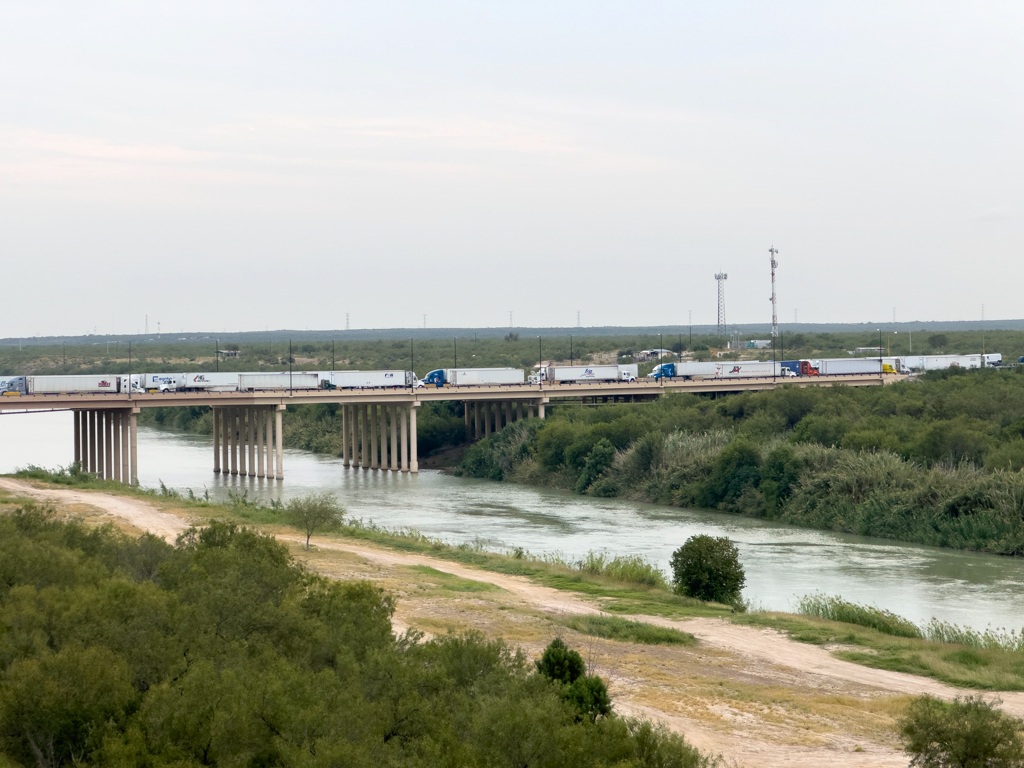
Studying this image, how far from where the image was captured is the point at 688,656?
25.5 metres

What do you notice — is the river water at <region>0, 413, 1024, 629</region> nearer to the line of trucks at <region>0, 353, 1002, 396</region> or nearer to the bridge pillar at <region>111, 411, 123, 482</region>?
the bridge pillar at <region>111, 411, 123, 482</region>

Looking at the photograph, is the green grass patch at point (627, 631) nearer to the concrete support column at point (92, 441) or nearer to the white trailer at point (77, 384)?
the concrete support column at point (92, 441)

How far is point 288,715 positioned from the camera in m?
13.4

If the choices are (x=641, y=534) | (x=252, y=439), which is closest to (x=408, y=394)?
(x=252, y=439)

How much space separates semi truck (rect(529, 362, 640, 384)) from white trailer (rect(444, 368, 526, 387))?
394 cm

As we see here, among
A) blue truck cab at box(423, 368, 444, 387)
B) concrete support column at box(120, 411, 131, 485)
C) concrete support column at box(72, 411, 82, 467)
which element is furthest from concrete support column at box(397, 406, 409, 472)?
concrete support column at box(72, 411, 82, 467)

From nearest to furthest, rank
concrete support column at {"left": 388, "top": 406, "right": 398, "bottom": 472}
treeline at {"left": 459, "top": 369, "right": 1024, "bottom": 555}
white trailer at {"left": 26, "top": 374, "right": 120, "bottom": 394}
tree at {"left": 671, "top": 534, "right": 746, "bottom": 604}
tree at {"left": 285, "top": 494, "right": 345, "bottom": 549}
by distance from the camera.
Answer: tree at {"left": 671, "top": 534, "right": 746, "bottom": 604}, tree at {"left": 285, "top": 494, "right": 345, "bottom": 549}, treeline at {"left": 459, "top": 369, "right": 1024, "bottom": 555}, white trailer at {"left": 26, "top": 374, "right": 120, "bottom": 394}, concrete support column at {"left": 388, "top": 406, "right": 398, "bottom": 472}

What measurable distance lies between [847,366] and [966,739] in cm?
9561

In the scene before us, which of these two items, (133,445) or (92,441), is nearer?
(133,445)

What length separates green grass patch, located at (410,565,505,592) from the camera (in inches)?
1269

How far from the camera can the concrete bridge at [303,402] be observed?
239 ft

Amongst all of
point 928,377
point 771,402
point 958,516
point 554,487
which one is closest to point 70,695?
point 958,516

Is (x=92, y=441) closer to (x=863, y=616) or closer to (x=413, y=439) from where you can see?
(x=413, y=439)

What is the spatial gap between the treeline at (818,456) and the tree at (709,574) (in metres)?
17.1
